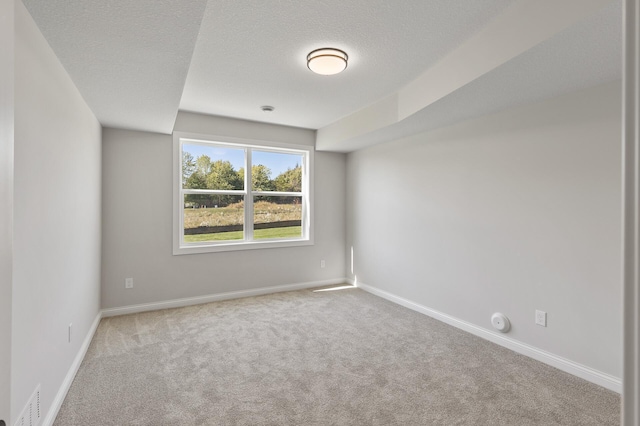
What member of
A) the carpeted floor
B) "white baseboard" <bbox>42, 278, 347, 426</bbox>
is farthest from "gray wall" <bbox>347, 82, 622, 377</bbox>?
"white baseboard" <bbox>42, 278, 347, 426</bbox>

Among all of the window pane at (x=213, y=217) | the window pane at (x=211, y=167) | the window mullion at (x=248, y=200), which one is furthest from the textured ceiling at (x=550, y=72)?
the window pane at (x=213, y=217)

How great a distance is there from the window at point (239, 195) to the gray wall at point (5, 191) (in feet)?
11.9

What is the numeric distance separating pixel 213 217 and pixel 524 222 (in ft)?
12.1

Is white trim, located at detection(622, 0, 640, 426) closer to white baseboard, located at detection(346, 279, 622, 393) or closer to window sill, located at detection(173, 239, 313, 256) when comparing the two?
white baseboard, located at detection(346, 279, 622, 393)

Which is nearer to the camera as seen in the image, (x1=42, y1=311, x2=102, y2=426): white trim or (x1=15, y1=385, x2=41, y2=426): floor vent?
(x1=15, y1=385, x2=41, y2=426): floor vent

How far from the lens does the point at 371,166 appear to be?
16.1ft

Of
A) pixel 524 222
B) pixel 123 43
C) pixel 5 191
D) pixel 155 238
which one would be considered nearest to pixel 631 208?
pixel 5 191

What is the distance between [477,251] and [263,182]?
3043 mm

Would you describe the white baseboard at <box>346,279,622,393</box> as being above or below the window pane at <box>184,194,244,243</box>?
below

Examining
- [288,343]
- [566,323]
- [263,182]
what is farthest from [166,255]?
[566,323]

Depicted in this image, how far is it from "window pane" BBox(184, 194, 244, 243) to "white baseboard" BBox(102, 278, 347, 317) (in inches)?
30.1

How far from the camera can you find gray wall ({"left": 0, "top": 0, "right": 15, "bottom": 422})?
68 centimetres

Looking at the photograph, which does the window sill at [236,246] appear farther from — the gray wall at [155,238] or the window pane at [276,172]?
the window pane at [276,172]

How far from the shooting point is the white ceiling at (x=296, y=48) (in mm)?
1734
